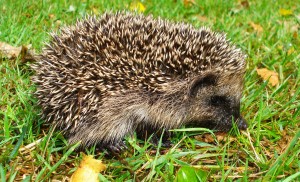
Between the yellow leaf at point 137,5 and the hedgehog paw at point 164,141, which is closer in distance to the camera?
the hedgehog paw at point 164,141

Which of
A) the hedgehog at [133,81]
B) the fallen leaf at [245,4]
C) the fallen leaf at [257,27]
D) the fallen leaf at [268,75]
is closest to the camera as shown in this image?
the hedgehog at [133,81]

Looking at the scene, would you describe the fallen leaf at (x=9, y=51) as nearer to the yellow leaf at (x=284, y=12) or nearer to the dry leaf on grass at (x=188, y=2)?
the dry leaf on grass at (x=188, y=2)

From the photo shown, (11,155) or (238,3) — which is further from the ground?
(238,3)

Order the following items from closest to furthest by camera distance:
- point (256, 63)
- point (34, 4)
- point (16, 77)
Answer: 1. point (16, 77)
2. point (256, 63)
3. point (34, 4)

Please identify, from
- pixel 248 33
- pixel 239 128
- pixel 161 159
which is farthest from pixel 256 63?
pixel 161 159

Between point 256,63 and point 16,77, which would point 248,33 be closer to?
point 256,63

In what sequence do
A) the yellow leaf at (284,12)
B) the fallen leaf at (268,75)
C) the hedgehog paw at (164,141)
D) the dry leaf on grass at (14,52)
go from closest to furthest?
the hedgehog paw at (164,141) < the dry leaf on grass at (14,52) < the fallen leaf at (268,75) < the yellow leaf at (284,12)

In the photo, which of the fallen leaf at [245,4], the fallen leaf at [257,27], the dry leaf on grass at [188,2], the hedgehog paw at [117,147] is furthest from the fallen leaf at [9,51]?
the fallen leaf at [245,4]
